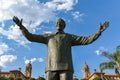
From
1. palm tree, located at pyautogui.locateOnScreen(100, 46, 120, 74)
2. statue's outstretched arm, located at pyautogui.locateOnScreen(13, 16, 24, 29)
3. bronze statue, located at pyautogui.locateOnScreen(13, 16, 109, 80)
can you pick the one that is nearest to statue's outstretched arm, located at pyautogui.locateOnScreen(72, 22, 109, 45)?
bronze statue, located at pyautogui.locateOnScreen(13, 16, 109, 80)

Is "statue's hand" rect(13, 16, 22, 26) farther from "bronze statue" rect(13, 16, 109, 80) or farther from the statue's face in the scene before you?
the statue's face

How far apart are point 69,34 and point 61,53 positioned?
81 centimetres

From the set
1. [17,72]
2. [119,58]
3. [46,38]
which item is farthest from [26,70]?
[46,38]

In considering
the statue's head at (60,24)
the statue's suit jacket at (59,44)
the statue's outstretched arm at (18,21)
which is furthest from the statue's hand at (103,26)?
the statue's outstretched arm at (18,21)

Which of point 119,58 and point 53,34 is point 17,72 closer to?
point 119,58

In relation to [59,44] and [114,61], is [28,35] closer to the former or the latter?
[59,44]

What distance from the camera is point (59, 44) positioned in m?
7.84

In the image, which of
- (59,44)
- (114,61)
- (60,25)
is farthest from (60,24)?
(114,61)

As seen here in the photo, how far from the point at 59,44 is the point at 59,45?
0.12 ft

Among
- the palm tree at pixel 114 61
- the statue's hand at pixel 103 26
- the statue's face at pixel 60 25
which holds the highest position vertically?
the palm tree at pixel 114 61

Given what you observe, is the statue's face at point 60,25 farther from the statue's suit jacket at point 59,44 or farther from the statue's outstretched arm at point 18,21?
the statue's outstretched arm at point 18,21

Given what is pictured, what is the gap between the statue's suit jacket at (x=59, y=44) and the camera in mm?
7535

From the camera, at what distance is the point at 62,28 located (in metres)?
8.20

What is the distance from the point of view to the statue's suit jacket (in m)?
7.54
